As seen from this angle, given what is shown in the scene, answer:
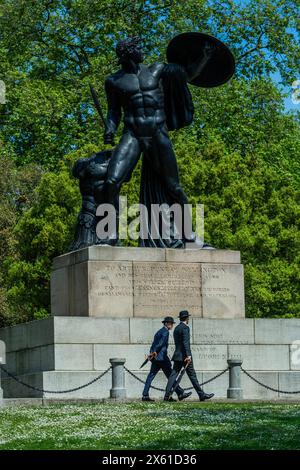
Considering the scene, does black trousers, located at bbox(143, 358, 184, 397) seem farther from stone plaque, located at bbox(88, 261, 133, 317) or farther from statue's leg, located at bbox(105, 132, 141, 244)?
statue's leg, located at bbox(105, 132, 141, 244)

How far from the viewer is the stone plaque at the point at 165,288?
91.5 feet

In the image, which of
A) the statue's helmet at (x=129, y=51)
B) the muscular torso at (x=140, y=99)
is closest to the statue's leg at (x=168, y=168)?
the muscular torso at (x=140, y=99)

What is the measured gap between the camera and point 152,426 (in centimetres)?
1923

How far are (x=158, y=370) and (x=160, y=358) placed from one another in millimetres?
438

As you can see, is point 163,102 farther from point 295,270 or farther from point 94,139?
point 94,139

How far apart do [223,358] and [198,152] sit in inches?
815

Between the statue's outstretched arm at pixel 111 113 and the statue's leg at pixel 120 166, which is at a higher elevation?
the statue's outstretched arm at pixel 111 113

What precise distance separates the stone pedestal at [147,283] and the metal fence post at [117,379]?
2.84 meters

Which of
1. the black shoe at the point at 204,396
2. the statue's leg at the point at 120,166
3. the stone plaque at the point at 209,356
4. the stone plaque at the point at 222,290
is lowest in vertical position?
the black shoe at the point at 204,396

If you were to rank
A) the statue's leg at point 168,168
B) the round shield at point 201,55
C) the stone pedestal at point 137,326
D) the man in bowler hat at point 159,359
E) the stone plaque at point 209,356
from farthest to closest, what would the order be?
the round shield at point 201,55, the statue's leg at point 168,168, the stone plaque at point 209,356, the stone pedestal at point 137,326, the man in bowler hat at point 159,359

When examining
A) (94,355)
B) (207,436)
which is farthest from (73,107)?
(207,436)

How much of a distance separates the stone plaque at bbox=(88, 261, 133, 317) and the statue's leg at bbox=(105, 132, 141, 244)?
801mm

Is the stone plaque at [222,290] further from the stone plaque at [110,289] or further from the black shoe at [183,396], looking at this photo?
the black shoe at [183,396]

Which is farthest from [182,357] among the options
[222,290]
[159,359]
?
[222,290]
